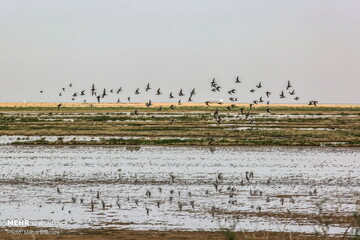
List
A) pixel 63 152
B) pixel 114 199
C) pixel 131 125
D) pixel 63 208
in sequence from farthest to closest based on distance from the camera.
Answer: pixel 131 125, pixel 63 152, pixel 114 199, pixel 63 208

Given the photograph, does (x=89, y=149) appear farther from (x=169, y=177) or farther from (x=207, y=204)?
(x=207, y=204)

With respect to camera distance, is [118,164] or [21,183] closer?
[21,183]

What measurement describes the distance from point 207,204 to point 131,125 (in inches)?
1882

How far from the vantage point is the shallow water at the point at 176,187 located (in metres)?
19.8

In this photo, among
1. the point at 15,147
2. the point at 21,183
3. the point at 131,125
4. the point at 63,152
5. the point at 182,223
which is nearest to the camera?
the point at 182,223

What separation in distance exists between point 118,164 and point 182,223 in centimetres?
1705

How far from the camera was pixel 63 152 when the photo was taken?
4422cm

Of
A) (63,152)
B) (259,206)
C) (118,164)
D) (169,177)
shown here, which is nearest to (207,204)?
(259,206)

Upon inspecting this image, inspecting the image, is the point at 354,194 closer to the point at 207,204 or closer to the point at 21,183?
the point at 207,204

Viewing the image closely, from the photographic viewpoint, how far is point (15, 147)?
48.3m

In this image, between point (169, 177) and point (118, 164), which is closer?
point (169, 177)

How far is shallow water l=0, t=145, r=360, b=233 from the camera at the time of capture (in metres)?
19.8

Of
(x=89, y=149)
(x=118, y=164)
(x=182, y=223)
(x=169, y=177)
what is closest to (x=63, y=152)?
(x=89, y=149)

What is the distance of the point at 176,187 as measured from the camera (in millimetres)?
26469
